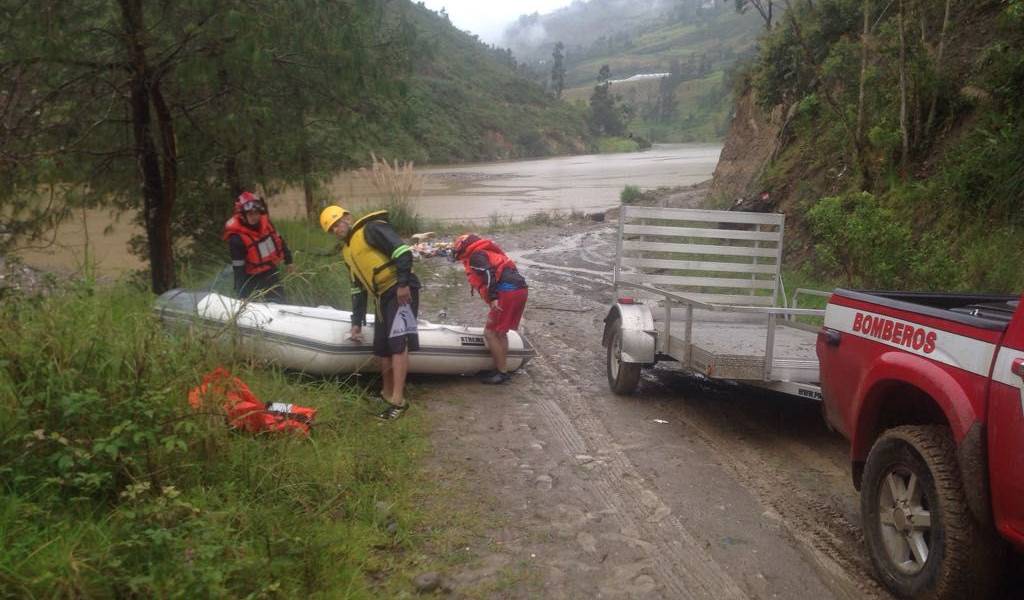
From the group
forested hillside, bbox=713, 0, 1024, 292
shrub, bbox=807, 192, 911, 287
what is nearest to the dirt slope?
shrub, bbox=807, 192, 911, 287

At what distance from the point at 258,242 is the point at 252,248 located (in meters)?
0.08

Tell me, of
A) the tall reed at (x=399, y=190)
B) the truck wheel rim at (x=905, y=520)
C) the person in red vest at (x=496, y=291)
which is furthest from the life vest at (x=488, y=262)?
the tall reed at (x=399, y=190)

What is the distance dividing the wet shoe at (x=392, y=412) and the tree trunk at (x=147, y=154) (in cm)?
410

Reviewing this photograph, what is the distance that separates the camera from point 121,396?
156 inches

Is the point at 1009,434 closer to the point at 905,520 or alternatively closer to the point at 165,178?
the point at 905,520

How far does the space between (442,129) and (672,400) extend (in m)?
66.7

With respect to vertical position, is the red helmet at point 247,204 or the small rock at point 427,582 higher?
the red helmet at point 247,204

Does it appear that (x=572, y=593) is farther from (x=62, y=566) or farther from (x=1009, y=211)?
(x=1009, y=211)

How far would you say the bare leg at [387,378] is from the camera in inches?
260

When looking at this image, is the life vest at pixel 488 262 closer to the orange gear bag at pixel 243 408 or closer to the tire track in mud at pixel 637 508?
the tire track in mud at pixel 637 508

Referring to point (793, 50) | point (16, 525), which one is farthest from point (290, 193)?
A: point (16, 525)

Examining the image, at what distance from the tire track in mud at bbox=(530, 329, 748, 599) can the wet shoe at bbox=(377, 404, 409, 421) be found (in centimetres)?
107

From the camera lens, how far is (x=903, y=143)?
10.4m

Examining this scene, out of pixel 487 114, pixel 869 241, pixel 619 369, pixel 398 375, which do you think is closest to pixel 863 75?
pixel 869 241
